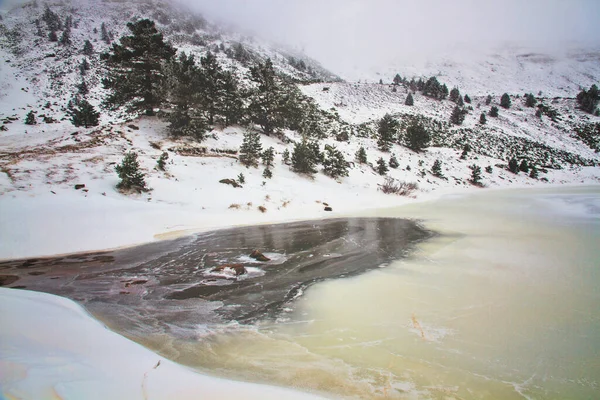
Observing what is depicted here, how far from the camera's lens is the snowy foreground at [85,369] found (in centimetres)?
223

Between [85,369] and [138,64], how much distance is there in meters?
25.8

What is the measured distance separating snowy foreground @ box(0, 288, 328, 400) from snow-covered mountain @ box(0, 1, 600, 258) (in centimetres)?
658

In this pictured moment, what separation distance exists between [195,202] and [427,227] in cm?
1159

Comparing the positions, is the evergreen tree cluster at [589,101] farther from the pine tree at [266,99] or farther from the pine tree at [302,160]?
the pine tree at [302,160]

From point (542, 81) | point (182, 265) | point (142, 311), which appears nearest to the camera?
point (142, 311)

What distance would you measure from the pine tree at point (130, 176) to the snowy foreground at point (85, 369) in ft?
34.5

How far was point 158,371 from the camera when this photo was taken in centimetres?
296

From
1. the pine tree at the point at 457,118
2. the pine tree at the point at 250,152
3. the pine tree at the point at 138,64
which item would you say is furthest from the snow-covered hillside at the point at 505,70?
the pine tree at the point at 138,64

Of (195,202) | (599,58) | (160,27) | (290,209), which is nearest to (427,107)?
(290,209)

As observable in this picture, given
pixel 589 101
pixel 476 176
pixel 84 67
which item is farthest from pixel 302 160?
pixel 589 101

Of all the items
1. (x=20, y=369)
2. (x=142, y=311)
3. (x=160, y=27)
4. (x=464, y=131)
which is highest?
(x=160, y=27)

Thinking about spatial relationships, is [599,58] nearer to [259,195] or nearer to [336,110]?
[336,110]

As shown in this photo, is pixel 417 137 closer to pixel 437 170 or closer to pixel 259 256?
pixel 437 170

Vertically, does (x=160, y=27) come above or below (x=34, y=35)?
above
